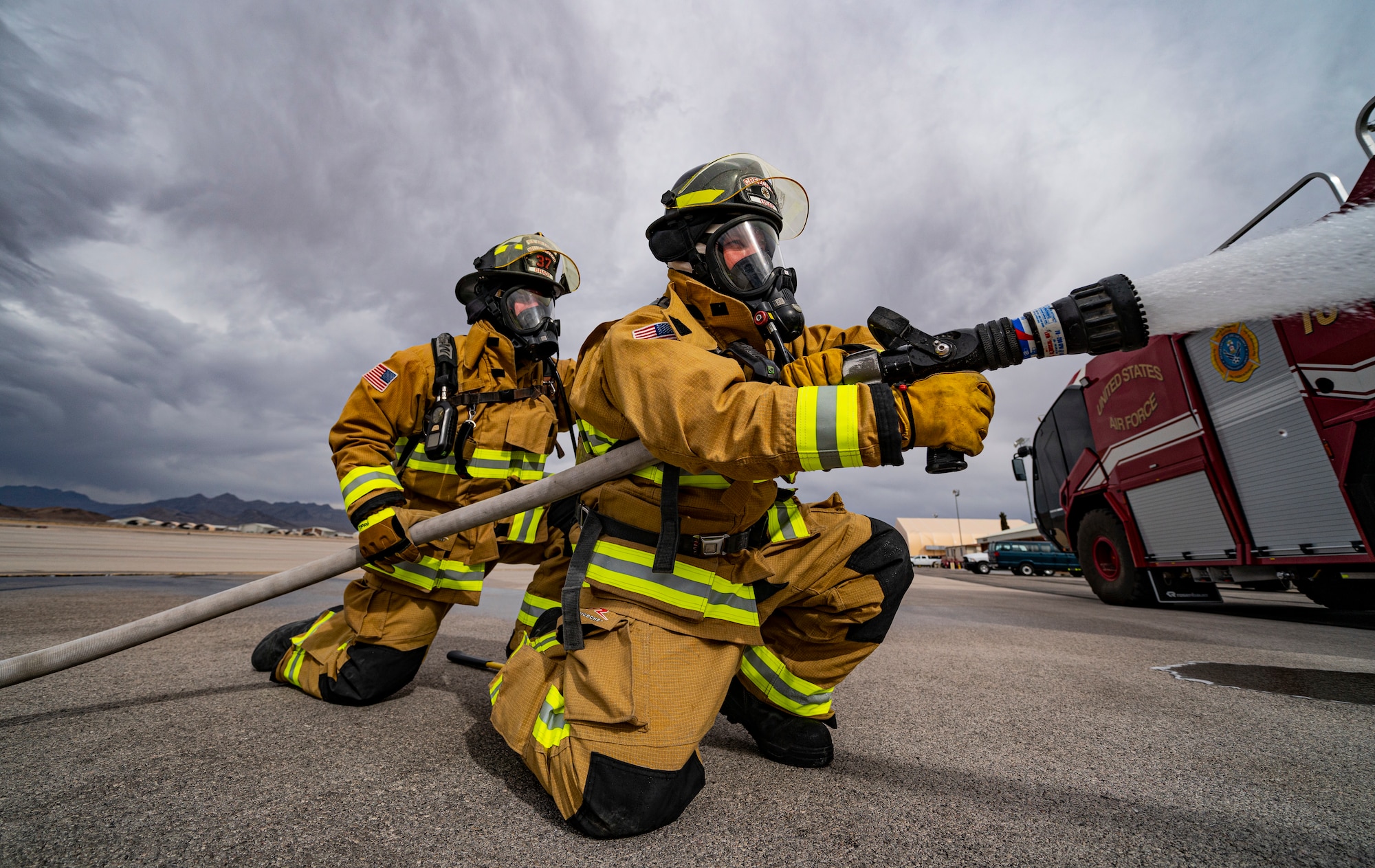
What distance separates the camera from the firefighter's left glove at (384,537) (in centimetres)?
223

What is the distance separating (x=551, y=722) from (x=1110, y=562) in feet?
28.3

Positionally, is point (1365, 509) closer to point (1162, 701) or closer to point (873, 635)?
point (1162, 701)

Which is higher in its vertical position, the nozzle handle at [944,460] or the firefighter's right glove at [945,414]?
the firefighter's right glove at [945,414]

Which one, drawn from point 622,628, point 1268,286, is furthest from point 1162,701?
point 622,628

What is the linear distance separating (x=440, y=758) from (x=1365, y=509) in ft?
20.6

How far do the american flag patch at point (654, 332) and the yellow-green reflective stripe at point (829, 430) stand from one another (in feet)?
1.36

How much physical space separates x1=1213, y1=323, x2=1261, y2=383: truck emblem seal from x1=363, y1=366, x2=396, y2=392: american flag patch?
20.5 feet

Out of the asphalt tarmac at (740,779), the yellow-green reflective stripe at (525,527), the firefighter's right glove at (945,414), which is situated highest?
the firefighter's right glove at (945,414)

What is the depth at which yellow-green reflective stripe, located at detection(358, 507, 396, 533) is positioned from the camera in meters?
2.26

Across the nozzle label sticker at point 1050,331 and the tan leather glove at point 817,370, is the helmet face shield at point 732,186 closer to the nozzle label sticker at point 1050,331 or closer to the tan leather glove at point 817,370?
the tan leather glove at point 817,370

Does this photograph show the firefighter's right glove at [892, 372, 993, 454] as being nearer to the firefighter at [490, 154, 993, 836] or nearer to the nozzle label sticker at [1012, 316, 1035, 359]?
the firefighter at [490, 154, 993, 836]

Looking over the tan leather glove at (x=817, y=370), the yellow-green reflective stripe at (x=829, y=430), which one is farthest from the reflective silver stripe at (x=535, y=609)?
the yellow-green reflective stripe at (x=829, y=430)

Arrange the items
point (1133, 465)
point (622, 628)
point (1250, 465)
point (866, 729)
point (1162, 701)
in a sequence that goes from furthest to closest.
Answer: point (1133, 465) < point (1250, 465) < point (1162, 701) < point (866, 729) < point (622, 628)

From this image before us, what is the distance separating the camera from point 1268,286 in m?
1.95
